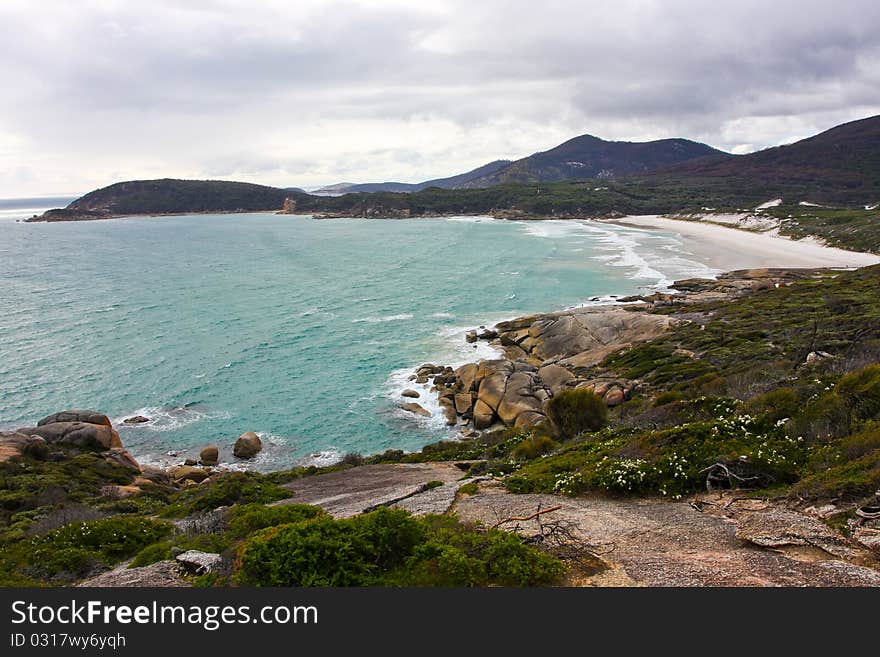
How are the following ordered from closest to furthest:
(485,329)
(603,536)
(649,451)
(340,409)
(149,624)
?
(149,624), (603,536), (649,451), (340,409), (485,329)

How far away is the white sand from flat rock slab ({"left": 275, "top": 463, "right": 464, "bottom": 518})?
64.2 metres

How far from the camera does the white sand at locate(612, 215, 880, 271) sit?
7162 cm

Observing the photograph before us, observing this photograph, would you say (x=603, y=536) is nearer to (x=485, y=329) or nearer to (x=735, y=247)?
(x=485, y=329)

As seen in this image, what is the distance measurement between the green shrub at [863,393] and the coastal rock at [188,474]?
82.6 feet

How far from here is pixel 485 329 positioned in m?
46.9

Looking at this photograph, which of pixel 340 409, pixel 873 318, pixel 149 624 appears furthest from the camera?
pixel 340 409

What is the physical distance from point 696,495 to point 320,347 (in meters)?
37.3

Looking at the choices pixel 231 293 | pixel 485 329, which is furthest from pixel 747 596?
pixel 231 293

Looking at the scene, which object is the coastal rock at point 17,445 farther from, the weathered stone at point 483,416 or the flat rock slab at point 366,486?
the weathered stone at point 483,416

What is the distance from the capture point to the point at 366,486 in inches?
680

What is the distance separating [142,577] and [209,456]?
19.3 metres

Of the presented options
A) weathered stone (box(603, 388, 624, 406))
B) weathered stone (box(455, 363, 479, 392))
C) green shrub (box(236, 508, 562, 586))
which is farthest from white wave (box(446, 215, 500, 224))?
green shrub (box(236, 508, 562, 586))

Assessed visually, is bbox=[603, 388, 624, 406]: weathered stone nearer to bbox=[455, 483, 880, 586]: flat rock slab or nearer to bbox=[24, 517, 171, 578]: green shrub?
bbox=[455, 483, 880, 586]: flat rock slab

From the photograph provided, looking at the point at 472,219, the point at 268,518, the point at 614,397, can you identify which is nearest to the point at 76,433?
the point at 268,518
